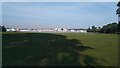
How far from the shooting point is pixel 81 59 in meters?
9.38

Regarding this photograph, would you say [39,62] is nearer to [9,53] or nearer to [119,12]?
[9,53]

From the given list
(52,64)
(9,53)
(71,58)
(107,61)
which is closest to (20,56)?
(9,53)

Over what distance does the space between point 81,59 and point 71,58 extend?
1.66 feet

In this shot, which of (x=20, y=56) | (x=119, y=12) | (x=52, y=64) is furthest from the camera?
(x=119, y=12)

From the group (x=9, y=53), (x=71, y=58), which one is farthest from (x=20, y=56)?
(x=71, y=58)

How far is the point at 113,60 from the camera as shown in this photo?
9656 millimetres

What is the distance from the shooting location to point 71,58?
951 cm

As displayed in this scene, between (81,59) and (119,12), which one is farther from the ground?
(119,12)

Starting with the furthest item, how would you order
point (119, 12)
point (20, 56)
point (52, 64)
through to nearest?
1. point (119, 12)
2. point (20, 56)
3. point (52, 64)

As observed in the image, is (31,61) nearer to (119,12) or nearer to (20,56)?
(20,56)

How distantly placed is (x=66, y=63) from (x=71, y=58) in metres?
1.01

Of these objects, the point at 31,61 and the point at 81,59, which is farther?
the point at 81,59

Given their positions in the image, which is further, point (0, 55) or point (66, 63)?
point (0, 55)

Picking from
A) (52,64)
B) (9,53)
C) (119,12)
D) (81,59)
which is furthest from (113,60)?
(119,12)
